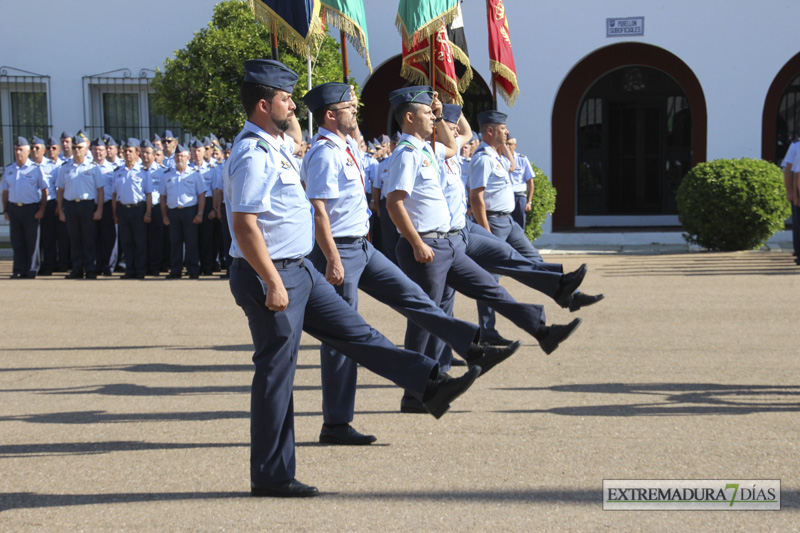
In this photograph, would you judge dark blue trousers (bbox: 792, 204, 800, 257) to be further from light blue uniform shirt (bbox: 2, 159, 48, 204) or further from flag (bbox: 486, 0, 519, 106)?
light blue uniform shirt (bbox: 2, 159, 48, 204)

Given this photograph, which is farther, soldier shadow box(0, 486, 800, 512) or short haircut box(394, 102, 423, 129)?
short haircut box(394, 102, 423, 129)

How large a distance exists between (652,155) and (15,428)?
1762cm

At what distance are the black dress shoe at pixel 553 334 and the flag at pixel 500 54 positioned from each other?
Result: 4.53m

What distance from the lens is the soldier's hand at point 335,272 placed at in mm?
5117

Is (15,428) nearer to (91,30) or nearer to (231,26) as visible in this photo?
(231,26)

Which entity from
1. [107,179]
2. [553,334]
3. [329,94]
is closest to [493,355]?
[553,334]

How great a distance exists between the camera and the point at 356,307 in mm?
5293

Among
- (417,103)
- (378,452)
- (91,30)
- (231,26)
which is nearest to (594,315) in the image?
(417,103)

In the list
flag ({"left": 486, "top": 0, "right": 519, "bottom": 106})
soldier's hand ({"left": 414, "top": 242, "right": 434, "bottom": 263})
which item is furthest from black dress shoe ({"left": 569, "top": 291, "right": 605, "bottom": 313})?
flag ({"left": 486, "top": 0, "right": 519, "bottom": 106})

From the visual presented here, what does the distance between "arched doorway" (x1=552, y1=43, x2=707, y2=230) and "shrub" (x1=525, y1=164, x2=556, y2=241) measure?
2727 mm

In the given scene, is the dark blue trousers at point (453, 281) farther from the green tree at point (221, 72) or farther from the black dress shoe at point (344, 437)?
the green tree at point (221, 72)

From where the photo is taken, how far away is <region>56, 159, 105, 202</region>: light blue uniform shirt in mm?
14078

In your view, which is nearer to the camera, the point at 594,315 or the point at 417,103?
the point at 417,103

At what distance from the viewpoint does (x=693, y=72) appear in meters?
18.7
